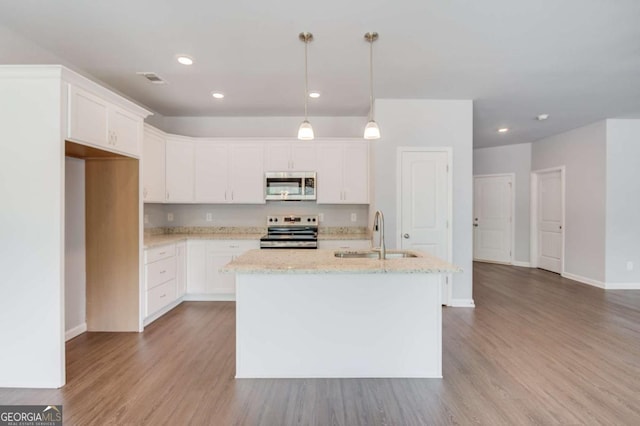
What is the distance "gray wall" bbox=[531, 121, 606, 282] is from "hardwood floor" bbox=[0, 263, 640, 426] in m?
2.01

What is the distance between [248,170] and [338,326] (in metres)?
2.91

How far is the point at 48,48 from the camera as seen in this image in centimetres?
274

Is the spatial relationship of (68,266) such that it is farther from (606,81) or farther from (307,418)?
(606,81)

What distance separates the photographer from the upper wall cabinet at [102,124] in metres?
2.35

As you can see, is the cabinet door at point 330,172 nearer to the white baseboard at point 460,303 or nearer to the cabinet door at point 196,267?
the cabinet door at point 196,267

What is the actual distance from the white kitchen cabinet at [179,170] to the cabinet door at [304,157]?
4.95ft

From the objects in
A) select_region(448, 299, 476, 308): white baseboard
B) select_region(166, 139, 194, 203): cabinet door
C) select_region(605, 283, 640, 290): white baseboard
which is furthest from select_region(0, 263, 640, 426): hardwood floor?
select_region(166, 139, 194, 203): cabinet door

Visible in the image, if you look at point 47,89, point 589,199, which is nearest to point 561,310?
point 589,199

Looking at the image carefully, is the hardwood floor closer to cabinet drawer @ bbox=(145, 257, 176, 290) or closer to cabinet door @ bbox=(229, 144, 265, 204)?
cabinet drawer @ bbox=(145, 257, 176, 290)

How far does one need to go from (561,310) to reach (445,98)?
3101 millimetres

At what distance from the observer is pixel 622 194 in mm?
4895

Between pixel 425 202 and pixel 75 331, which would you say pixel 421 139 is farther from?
pixel 75 331

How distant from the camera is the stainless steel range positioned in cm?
422

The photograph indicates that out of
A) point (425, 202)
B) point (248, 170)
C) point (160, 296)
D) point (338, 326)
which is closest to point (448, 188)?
point (425, 202)
